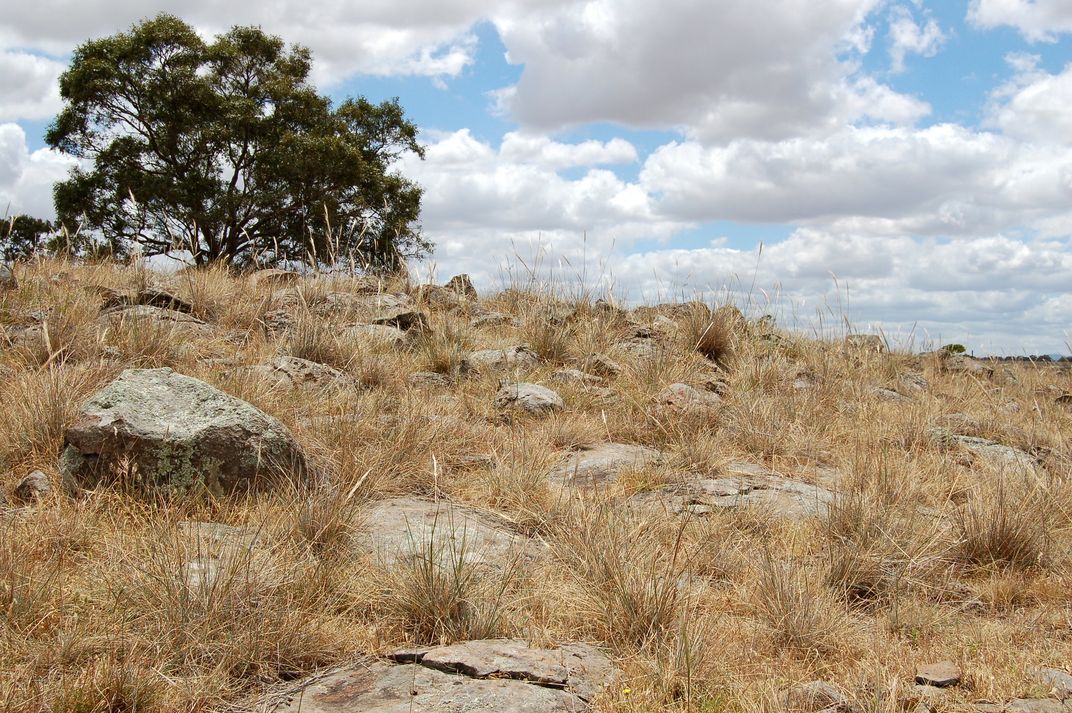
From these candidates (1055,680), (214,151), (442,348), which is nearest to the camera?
(1055,680)

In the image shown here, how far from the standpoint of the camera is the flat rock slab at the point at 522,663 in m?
2.96

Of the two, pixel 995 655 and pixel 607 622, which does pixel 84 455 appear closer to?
pixel 607 622

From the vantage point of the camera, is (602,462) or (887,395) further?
(887,395)

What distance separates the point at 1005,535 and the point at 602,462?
7.86 ft

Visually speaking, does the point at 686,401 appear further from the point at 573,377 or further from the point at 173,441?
the point at 173,441

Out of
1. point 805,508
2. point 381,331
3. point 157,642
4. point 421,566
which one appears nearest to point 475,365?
point 381,331

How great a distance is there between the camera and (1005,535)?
15.1 ft

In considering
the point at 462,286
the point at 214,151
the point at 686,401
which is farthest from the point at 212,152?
the point at 686,401

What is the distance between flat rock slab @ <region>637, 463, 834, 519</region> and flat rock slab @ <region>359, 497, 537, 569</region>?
976 mm

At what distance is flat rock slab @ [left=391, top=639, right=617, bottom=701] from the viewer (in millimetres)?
2959

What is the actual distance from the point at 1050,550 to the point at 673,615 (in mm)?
2657

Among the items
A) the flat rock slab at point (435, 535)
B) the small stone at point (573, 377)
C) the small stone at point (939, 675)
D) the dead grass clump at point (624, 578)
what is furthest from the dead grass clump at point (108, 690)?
the small stone at point (573, 377)

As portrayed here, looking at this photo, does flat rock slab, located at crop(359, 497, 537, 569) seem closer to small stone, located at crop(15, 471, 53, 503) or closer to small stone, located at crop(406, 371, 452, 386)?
small stone, located at crop(15, 471, 53, 503)

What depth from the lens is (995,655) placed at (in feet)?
11.1
